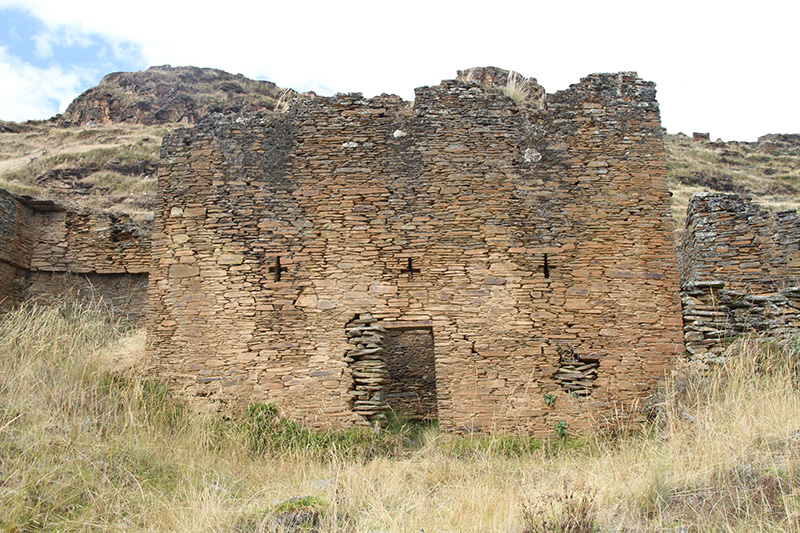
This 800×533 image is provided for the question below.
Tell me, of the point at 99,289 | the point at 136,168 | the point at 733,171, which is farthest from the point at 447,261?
the point at 733,171

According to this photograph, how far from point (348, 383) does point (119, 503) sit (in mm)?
3038

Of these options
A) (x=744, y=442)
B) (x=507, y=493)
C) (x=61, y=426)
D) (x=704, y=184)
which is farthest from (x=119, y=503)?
(x=704, y=184)

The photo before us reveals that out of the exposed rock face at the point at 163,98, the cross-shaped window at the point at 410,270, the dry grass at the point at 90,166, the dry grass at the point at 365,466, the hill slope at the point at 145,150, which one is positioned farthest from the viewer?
the exposed rock face at the point at 163,98

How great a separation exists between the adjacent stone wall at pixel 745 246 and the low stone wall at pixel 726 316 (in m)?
1.24

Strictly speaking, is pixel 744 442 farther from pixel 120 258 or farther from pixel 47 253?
pixel 47 253

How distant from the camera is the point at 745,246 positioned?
868 centimetres

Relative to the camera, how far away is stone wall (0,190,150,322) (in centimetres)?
1148

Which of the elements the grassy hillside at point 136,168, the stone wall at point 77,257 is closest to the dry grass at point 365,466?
the stone wall at point 77,257

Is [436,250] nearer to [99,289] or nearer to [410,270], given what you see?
[410,270]

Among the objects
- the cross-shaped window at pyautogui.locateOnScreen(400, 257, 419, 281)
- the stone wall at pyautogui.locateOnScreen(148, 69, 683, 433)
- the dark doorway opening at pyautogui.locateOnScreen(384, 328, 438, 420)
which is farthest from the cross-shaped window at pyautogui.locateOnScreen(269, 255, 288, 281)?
the dark doorway opening at pyautogui.locateOnScreen(384, 328, 438, 420)

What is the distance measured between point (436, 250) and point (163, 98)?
41162mm

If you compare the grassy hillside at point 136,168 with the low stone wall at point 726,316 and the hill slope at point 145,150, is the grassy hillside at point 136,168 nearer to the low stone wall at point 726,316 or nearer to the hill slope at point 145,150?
the hill slope at point 145,150

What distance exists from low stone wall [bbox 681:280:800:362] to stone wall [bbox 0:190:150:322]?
9.83 m

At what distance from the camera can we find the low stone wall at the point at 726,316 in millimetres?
7082
